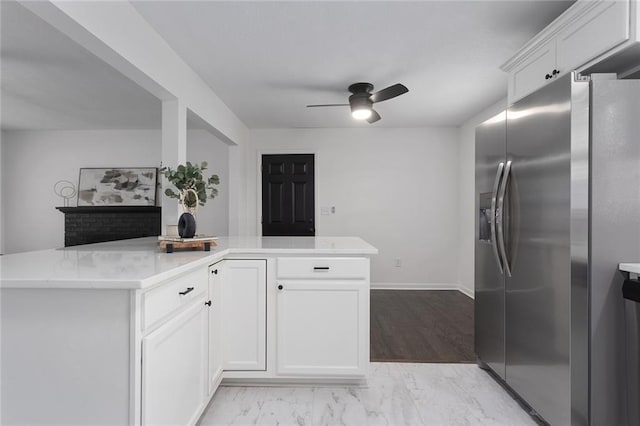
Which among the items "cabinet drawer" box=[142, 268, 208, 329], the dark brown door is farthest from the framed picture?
"cabinet drawer" box=[142, 268, 208, 329]

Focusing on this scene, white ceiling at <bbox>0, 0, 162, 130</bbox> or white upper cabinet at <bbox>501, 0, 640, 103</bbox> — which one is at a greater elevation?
white ceiling at <bbox>0, 0, 162, 130</bbox>

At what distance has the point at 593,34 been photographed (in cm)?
169

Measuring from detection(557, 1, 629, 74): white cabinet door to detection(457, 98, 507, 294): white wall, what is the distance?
2543 millimetres

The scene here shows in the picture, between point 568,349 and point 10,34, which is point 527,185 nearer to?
point 568,349

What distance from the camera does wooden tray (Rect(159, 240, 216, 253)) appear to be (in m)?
1.88

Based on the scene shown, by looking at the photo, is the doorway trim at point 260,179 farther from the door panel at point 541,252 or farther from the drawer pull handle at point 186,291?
the drawer pull handle at point 186,291

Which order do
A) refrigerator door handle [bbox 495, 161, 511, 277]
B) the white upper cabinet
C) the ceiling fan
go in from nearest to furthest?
the white upper cabinet, refrigerator door handle [bbox 495, 161, 511, 277], the ceiling fan

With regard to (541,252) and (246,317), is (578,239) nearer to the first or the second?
(541,252)

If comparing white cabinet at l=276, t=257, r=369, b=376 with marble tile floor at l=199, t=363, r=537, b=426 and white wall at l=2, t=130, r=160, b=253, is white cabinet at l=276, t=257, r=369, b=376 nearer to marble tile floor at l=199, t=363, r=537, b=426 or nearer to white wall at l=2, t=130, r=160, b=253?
marble tile floor at l=199, t=363, r=537, b=426

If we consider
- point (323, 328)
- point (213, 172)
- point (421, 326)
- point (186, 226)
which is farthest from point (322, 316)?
point (213, 172)

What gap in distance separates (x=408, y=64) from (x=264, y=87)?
1432 millimetres

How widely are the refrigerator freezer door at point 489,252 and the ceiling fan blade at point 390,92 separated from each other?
0.76 meters

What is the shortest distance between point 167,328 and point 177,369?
0.74 ft

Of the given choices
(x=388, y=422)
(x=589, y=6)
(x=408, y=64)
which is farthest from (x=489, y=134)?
(x=388, y=422)
